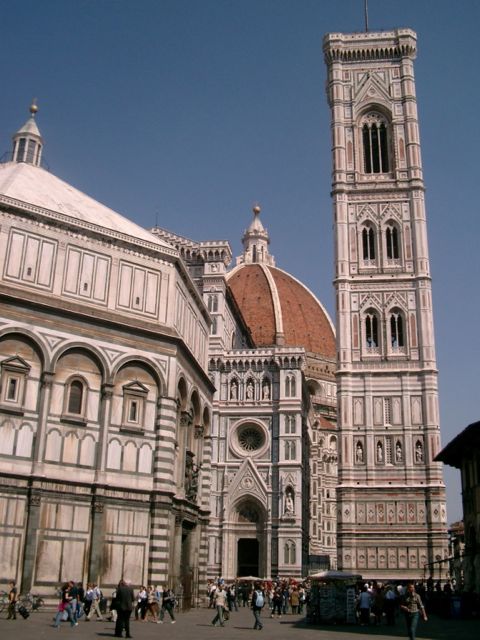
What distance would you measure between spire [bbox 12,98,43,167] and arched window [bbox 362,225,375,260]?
28.8 meters

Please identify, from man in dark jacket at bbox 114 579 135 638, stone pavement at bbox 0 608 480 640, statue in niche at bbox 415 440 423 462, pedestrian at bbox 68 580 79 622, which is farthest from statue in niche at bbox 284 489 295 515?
man in dark jacket at bbox 114 579 135 638

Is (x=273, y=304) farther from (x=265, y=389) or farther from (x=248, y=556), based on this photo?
(x=248, y=556)

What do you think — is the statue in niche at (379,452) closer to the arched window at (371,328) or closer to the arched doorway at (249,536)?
the arched window at (371,328)

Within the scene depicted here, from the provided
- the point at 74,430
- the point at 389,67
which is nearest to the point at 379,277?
the point at 389,67

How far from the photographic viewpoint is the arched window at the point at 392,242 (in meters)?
53.8

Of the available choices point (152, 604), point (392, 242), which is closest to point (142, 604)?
point (152, 604)

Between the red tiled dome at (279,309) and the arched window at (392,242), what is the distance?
142 feet

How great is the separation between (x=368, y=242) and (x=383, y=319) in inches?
249

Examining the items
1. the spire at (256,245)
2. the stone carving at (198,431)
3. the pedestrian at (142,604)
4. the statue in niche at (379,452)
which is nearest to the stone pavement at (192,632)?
the pedestrian at (142,604)

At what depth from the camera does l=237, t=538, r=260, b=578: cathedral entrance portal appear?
5400 centimetres

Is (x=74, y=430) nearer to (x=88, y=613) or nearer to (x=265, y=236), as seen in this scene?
(x=88, y=613)

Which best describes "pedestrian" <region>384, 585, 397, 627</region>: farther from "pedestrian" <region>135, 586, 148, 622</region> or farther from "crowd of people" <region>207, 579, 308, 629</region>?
"pedestrian" <region>135, 586, 148, 622</region>

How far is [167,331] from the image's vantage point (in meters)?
25.1

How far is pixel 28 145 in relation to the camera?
31062mm
